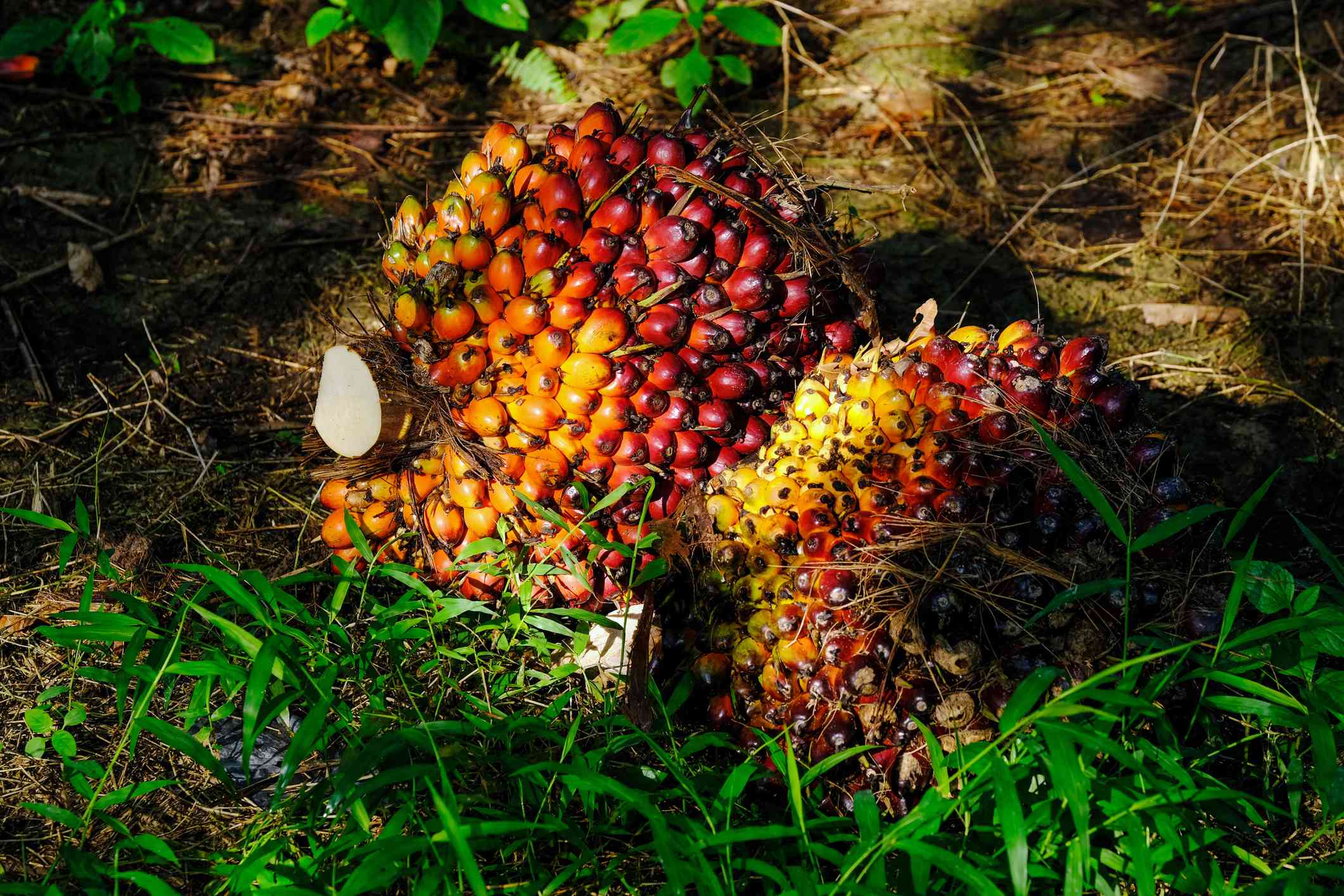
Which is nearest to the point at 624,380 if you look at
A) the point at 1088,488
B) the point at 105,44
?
the point at 1088,488

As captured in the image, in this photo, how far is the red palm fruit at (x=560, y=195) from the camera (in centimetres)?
195

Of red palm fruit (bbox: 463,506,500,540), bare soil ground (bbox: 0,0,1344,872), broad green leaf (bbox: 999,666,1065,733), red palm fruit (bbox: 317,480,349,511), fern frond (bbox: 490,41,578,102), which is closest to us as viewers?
broad green leaf (bbox: 999,666,1065,733)

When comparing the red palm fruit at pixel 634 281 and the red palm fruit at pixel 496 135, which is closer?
the red palm fruit at pixel 634 281

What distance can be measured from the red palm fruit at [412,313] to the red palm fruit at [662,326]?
0.42 meters

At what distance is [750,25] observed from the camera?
3287 mm

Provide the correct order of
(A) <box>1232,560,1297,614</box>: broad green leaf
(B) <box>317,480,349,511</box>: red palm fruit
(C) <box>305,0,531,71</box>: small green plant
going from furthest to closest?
1. (C) <box>305,0,531,71</box>: small green plant
2. (B) <box>317,480,349,511</box>: red palm fruit
3. (A) <box>1232,560,1297,614</box>: broad green leaf

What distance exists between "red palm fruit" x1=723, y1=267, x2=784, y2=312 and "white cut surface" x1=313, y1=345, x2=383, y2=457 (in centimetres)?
75

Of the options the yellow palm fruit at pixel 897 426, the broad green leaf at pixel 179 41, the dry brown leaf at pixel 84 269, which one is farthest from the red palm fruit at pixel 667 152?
the broad green leaf at pixel 179 41

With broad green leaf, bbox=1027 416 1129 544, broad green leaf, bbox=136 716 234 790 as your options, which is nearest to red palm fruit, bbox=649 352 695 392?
broad green leaf, bbox=1027 416 1129 544

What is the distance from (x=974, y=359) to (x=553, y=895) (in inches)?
47.8

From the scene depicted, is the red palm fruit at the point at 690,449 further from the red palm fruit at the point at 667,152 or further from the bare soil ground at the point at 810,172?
the bare soil ground at the point at 810,172

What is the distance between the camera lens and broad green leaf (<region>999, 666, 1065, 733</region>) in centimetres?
147

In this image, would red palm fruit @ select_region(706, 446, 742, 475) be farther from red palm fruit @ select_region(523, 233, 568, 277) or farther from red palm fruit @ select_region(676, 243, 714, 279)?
red palm fruit @ select_region(523, 233, 568, 277)

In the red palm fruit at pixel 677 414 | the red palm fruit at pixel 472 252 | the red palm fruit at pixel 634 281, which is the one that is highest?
the red palm fruit at pixel 472 252
